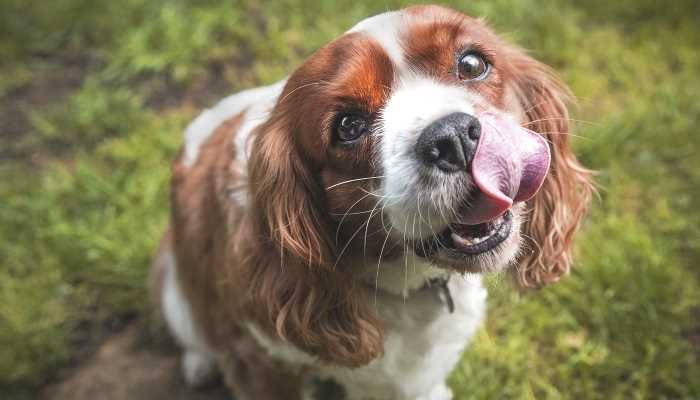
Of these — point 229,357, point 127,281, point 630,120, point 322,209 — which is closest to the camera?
point 322,209

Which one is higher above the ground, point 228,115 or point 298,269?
point 228,115

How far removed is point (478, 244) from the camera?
2.05m

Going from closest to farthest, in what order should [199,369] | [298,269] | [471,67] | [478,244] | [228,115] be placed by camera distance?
[478,244]
[471,67]
[298,269]
[228,115]
[199,369]

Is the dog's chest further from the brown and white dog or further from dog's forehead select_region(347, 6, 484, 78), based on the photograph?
dog's forehead select_region(347, 6, 484, 78)

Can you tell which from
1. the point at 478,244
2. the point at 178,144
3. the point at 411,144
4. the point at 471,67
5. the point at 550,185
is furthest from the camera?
the point at 178,144

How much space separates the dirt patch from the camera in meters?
3.30

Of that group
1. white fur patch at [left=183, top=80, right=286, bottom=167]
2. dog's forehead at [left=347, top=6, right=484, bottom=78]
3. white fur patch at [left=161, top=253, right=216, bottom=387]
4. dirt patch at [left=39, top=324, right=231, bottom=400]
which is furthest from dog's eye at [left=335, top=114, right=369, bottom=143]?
dirt patch at [left=39, top=324, right=231, bottom=400]

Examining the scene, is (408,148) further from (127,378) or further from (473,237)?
(127,378)

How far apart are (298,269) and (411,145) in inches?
26.5

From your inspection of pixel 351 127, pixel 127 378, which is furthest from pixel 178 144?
pixel 351 127

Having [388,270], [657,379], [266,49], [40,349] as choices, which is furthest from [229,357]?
[266,49]

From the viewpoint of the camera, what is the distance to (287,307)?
2379mm

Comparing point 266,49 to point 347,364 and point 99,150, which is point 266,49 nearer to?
point 99,150

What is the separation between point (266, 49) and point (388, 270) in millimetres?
2962
